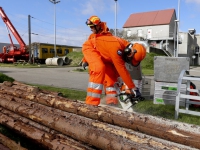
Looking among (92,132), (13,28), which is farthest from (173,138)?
(13,28)

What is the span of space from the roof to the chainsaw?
4813 cm

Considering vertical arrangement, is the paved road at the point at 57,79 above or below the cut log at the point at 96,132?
below

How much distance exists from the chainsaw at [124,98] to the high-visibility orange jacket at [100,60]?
242 millimetres

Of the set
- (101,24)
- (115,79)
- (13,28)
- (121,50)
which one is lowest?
(115,79)

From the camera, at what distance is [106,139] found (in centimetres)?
228

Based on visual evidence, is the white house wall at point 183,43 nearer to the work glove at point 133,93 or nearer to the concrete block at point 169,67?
the concrete block at point 169,67

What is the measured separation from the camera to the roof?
50.5m

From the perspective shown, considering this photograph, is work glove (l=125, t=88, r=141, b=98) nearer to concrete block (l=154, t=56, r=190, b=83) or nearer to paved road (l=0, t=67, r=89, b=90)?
concrete block (l=154, t=56, r=190, b=83)

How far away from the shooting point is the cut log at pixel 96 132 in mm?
2186

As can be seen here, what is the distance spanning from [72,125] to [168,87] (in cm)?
343

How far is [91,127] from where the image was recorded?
2.55 m

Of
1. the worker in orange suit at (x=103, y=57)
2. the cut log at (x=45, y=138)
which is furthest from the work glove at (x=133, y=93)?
the cut log at (x=45, y=138)

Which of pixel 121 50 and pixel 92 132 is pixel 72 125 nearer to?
pixel 92 132

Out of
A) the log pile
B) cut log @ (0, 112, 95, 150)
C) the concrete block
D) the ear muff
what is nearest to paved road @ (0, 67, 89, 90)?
the concrete block
